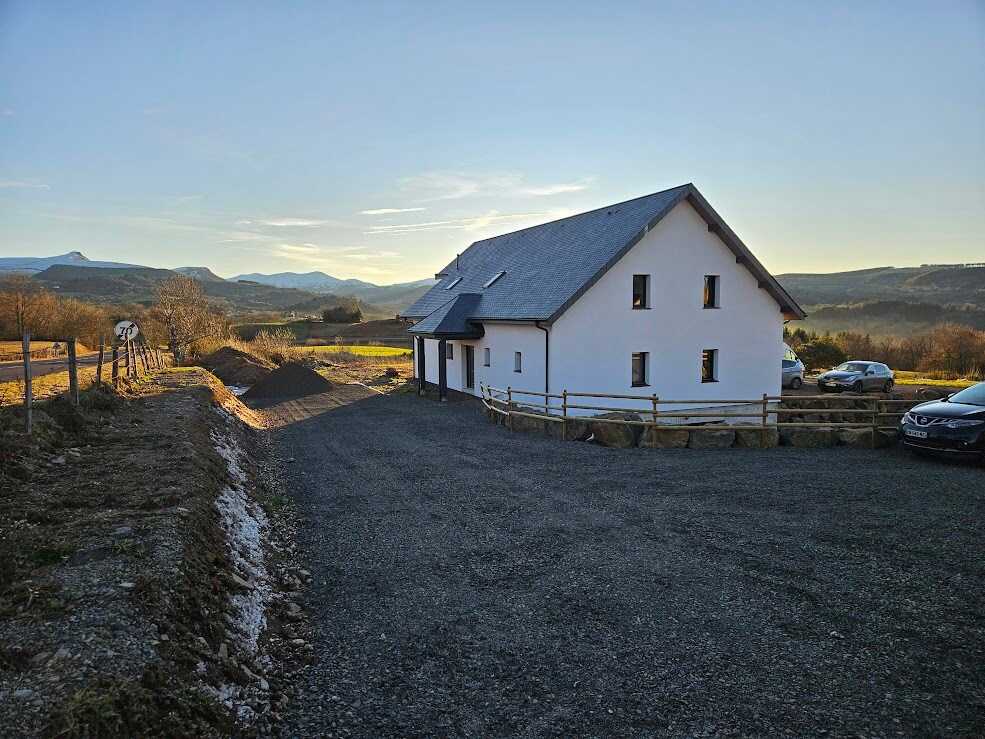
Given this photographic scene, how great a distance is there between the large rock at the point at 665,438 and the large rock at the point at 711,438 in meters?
0.23

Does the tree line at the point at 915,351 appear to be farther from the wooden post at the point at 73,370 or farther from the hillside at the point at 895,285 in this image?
the hillside at the point at 895,285

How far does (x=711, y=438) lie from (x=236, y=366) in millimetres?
27057

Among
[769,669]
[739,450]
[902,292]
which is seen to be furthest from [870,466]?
[902,292]

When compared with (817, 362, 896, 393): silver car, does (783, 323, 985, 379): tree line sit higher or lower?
higher

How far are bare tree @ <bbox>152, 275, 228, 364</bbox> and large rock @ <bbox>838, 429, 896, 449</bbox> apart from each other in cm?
3336

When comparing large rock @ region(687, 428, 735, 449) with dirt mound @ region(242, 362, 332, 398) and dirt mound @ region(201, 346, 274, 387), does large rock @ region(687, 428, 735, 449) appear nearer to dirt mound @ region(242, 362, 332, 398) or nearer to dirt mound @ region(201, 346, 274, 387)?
dirt mound @ region(242, 362, 332, 398)

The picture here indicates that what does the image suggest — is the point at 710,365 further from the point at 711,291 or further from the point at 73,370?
the point at 73,370

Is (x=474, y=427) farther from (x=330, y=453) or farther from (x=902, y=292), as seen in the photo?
(x=902, y=292)

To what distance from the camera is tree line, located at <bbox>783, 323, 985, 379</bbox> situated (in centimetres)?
3269

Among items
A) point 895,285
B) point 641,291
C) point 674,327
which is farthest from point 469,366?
point 895,285

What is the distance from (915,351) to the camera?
3691 cm

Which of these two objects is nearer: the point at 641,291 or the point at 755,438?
the point at 755,438

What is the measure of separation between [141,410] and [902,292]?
359ft

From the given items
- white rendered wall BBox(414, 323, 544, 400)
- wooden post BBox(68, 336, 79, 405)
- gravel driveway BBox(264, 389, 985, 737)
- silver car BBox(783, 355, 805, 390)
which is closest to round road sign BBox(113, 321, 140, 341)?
wooden post BBox(68, 336, 79, 405)
